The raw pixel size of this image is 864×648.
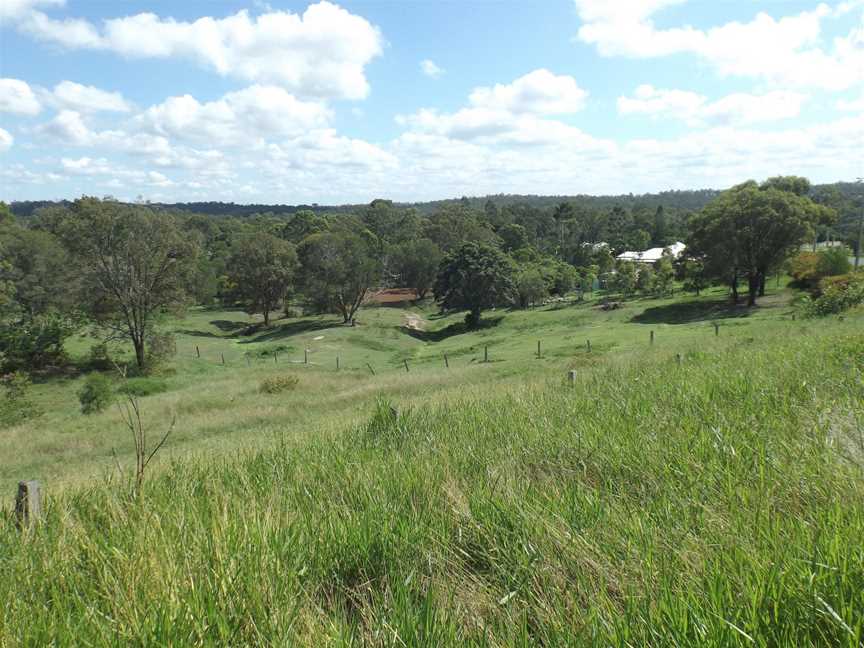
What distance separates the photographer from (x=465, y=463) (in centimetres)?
430

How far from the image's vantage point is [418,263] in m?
76.1

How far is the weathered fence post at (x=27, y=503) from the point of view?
3.97m

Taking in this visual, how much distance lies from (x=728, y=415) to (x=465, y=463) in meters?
2.42

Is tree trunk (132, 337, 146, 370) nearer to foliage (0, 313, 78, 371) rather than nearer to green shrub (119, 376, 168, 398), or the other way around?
foliage (0, 313, 78, 371)

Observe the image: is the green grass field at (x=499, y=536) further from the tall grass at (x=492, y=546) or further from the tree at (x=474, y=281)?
the tree at (x=474, y=281)

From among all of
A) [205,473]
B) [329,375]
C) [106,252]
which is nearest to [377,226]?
[106,252]

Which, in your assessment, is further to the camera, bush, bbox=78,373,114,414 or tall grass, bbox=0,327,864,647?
bush, bbox=78,373,114,414

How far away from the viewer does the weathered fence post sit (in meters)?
3.97

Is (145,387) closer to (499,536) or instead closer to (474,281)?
(499,536)

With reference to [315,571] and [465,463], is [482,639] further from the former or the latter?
[465,463]

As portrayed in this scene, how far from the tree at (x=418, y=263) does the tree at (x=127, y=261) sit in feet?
135

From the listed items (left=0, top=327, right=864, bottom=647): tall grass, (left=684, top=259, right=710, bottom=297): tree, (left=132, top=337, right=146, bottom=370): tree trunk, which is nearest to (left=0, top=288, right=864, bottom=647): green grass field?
(left=0, top=327, right=864, bottom=647): tall grass

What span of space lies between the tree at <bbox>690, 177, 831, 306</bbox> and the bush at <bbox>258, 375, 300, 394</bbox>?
1355 inches

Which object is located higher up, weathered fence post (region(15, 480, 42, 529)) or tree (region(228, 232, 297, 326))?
weathered fence post (region(15, 480, 42, 529))
